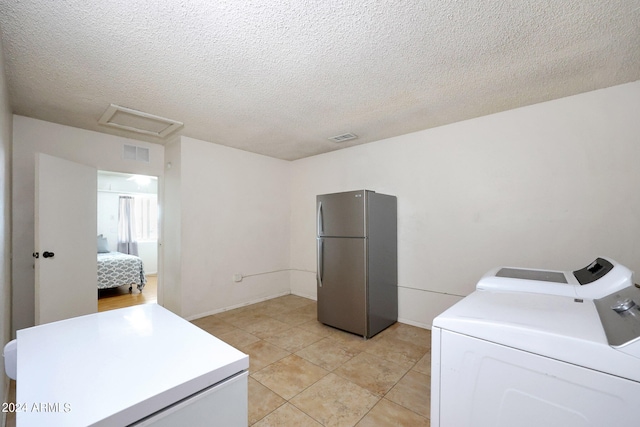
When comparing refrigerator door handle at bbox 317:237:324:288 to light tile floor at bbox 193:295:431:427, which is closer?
light tile floor at bbox 193:295:431:427

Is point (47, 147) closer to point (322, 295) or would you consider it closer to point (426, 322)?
point (322, 295)

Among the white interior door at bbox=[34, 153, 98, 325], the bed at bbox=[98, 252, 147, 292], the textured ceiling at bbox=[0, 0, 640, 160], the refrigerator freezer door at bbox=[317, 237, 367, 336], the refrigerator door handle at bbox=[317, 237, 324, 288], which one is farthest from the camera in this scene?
the bed at bbox=[98, 252, 147, 292]

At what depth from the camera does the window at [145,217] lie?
23.1ft

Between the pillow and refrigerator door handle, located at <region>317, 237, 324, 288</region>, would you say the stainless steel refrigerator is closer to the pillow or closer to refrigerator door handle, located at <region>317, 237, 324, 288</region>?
refrigerator door handle, located at <region>317, 237, 324, 288</region>

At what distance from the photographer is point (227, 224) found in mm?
3838

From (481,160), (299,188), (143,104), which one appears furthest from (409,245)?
(143,104)

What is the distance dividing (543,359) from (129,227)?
26.0ft

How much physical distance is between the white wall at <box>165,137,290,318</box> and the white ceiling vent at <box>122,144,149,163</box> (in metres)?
0.27

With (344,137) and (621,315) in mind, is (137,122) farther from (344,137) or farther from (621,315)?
(621,315)

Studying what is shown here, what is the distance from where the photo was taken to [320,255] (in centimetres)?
328

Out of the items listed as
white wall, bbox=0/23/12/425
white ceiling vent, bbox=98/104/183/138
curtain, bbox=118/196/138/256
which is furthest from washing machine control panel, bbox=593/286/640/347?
curtain, bbox=118/196/138/256

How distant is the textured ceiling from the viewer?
1.39m

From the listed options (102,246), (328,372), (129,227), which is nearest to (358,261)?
(328,372)

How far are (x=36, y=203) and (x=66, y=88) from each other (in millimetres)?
1177
